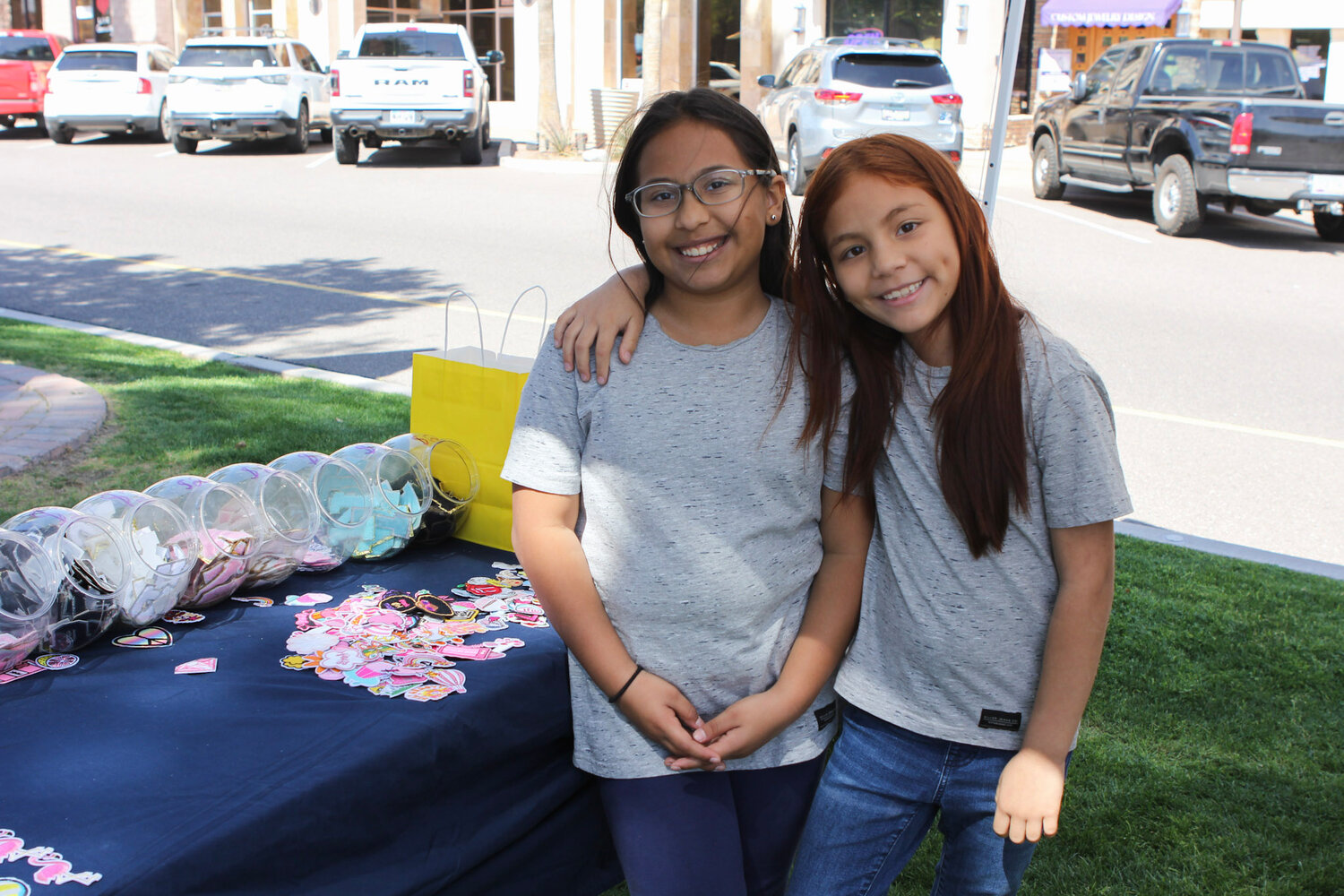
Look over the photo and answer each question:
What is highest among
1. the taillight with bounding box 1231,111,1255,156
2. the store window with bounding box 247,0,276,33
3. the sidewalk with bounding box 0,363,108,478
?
the store window with bounding box 247,0,276,33

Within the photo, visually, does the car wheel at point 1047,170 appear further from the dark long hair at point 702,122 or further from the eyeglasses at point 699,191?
the eyeglasses at point 699,191

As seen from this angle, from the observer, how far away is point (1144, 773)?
3037 mm

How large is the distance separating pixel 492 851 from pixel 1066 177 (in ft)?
47.7

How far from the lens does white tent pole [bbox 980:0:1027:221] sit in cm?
295

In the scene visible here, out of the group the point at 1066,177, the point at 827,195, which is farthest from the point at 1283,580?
the point at 1066,177

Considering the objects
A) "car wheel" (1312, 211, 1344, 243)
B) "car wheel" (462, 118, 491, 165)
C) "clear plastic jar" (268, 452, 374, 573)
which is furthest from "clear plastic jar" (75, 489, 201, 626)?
"car wheel" (462, 118, 491, 165)

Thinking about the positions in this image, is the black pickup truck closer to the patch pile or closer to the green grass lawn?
the green grass lawn

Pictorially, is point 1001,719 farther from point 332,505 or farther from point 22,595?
point 22,595

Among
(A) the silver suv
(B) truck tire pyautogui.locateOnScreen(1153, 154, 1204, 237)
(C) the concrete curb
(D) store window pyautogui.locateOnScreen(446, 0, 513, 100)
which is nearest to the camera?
(C) the concrete curb

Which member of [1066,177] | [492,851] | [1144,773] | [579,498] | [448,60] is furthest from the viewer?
[448,60]

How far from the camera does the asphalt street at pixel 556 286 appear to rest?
5.77 meters

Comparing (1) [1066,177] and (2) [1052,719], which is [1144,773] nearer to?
(2) [1052,719]

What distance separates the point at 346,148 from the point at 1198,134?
11486 mm

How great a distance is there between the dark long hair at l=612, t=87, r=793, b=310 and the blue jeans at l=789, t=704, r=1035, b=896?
2.51ft
